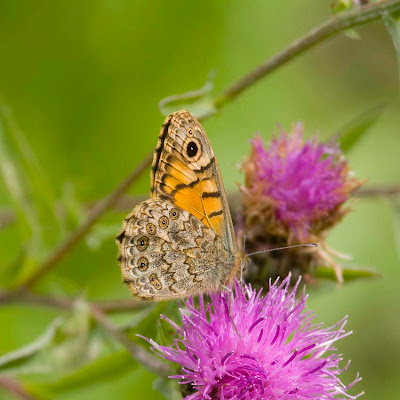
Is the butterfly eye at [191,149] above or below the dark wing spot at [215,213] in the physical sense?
above

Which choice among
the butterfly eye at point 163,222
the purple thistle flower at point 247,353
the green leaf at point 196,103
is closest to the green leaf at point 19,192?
the green leaf at point 196,103

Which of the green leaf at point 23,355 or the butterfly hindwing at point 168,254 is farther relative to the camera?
the green leaf at point 23,355

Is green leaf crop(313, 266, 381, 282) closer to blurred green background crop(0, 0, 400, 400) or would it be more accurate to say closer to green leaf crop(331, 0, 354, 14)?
green leaf crop(331, 0, 354, 14)

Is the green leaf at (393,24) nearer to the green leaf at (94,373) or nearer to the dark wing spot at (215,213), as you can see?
the dark wing spot at (215,213)

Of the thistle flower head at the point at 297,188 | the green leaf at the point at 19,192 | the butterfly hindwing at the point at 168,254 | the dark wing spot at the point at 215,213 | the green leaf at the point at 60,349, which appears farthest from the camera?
the green leaf at the point at 19,192

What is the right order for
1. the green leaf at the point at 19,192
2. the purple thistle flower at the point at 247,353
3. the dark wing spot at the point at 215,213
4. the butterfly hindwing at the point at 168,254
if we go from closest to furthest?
the purple thistle flower at the point at 247,353 → the butterfly hindwing at the point at 168,254 → the dark wing spot at the point at 215,213 → the green leaf at the point at 19,192

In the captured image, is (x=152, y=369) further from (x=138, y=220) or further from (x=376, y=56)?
(x=376, y=56)

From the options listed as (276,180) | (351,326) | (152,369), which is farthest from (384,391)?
(152,369)
